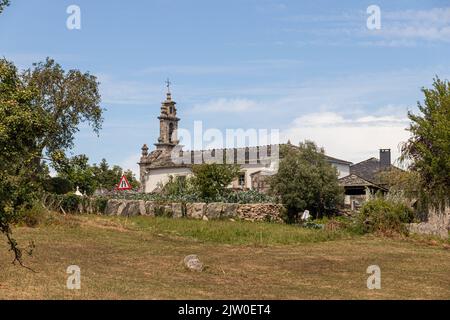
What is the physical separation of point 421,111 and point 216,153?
111 ft

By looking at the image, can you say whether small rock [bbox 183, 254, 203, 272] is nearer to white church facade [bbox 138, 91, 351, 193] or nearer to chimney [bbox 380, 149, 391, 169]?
white church facade [bbox 138, 91, 351, 193]

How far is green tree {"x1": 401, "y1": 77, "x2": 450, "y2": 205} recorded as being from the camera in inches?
1180

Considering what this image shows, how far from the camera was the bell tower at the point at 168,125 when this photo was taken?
7988cm

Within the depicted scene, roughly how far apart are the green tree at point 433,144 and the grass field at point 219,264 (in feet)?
22.9

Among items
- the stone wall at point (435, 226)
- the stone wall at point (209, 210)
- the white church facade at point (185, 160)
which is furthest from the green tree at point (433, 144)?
the white church facade at point (185, 160)

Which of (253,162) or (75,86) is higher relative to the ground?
(75,86)

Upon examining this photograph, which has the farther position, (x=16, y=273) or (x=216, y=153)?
(x=216, y=153)

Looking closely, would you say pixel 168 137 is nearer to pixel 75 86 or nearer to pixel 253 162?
pixel 253 162

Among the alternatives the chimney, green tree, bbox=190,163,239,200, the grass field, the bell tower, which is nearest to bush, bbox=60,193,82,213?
green tree, bbox=190,163,239,200

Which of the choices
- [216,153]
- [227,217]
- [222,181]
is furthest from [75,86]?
[216,153]

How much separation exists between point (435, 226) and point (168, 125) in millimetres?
57008

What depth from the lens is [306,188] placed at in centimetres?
3688

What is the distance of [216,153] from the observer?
65812mm

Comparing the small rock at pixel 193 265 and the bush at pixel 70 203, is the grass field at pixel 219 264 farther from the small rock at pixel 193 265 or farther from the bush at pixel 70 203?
the bush at pixel 70 203
